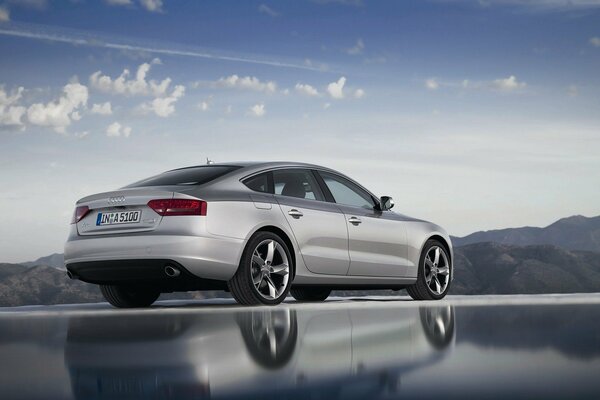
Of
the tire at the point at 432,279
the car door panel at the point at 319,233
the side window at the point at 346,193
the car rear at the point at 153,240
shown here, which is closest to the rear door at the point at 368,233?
the side window at the point at 346,193

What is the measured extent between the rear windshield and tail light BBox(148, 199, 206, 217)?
0.48 meters

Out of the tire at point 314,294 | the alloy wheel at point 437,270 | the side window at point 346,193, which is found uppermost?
the side window at point 346,193

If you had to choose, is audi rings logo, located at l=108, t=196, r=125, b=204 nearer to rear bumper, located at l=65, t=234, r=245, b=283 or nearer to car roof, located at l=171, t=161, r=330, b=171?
rear bumper, located at l=65, t=234, r=245, b=283

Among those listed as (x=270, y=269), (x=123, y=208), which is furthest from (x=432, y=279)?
(x=123, y=208)

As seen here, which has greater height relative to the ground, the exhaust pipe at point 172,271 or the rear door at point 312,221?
the rear door at point 312,221

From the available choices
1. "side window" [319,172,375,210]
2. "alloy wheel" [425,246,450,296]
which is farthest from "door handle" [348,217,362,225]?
"alloy wheel" [425,246,450,296]

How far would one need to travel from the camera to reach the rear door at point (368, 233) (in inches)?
449

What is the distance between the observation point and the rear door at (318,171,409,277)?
449 inches

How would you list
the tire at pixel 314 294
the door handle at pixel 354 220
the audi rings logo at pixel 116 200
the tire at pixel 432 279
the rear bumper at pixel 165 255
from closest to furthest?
the rear bumper at pixel 165 255 → the audi rings logo at pixel 116 200 → the door handle at pixel 354 220 → the tire at pixel 432 279 → the tire at pixel 314 294

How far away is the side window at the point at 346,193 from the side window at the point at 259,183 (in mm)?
1143

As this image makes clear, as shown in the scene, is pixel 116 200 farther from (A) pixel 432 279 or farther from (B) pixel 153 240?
(A) pixel 432 279

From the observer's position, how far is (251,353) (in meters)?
5.28

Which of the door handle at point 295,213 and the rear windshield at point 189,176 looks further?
the door handle at point 295,213

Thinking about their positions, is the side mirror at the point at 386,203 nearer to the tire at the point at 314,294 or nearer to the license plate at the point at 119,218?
the tire at the point at 314,294
